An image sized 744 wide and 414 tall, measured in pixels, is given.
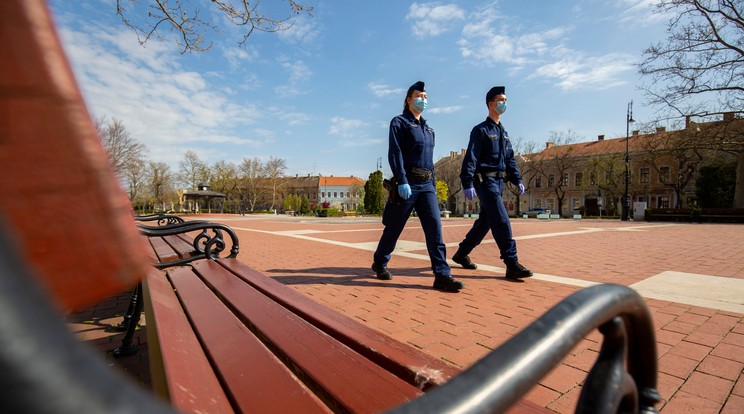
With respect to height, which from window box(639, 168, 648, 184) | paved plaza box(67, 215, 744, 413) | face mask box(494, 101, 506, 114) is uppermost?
window box(639, 168, 648, 184)

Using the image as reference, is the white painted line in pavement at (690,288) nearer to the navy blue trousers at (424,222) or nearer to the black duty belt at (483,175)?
the black duty belt at (483,175)

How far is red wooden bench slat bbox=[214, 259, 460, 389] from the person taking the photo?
1.03m

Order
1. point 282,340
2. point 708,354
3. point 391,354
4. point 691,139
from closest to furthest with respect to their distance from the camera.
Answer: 1. point 391,354
2. point 282,340
3. point 708,354
4. point 691,139

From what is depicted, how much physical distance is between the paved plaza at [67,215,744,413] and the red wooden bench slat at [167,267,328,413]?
1192 millimetres

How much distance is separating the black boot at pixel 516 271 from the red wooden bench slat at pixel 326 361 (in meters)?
2.98

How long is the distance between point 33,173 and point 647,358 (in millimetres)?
1028

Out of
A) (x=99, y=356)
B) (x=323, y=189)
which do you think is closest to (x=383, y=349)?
(x=99, y=356)

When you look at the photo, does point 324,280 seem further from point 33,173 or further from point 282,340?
point 33,173

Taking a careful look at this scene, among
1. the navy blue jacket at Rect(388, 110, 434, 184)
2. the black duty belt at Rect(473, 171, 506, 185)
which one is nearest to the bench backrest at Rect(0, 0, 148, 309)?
the navy blue jacket at Rect(388, 110, 434, 184)

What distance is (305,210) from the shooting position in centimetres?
4038

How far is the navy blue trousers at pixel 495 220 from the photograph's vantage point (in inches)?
157

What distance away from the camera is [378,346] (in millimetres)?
1186

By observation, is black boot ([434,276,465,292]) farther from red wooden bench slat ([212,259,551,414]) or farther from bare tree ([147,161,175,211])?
bare tree ([147,161,175,211])

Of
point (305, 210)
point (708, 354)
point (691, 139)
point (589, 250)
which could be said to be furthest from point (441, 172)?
point (708, 354)
